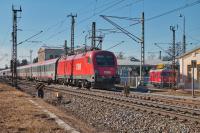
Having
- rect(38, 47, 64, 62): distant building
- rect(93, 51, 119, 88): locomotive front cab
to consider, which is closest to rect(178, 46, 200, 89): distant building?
rect(93, 51, 119, 88): locomotive front cab

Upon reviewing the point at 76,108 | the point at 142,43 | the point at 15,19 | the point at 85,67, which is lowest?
the point at 76,108

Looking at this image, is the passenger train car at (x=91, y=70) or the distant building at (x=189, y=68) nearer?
the passenger train car at (x=91, y=70)

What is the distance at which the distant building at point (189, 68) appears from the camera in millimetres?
43866

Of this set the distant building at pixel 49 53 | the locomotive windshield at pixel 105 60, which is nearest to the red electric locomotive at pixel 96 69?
the locomotive windshield at pixel 105 60

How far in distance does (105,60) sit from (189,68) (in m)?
15.0

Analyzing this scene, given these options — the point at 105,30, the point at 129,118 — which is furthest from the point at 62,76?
the point at 129,118

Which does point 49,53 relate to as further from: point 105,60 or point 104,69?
point 104,69

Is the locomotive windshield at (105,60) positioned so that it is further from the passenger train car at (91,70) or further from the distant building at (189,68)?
the distant building at (189,68)

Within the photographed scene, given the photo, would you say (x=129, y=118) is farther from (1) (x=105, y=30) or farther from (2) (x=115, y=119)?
(1) (x=105, y=30)

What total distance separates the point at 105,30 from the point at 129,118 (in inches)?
1211

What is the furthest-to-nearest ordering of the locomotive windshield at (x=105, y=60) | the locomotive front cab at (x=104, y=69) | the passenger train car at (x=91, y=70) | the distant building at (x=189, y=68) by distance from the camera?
the distant building at (x=189, y=68), the locomotive windshield at (x=105, y=60), the passenger train car at (x=91, y=70), the locomotive front cab at (x=104, y=69)

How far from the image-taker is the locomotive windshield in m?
33.3

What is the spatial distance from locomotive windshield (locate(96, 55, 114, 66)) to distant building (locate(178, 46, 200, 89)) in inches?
512

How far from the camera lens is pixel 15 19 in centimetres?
4341
